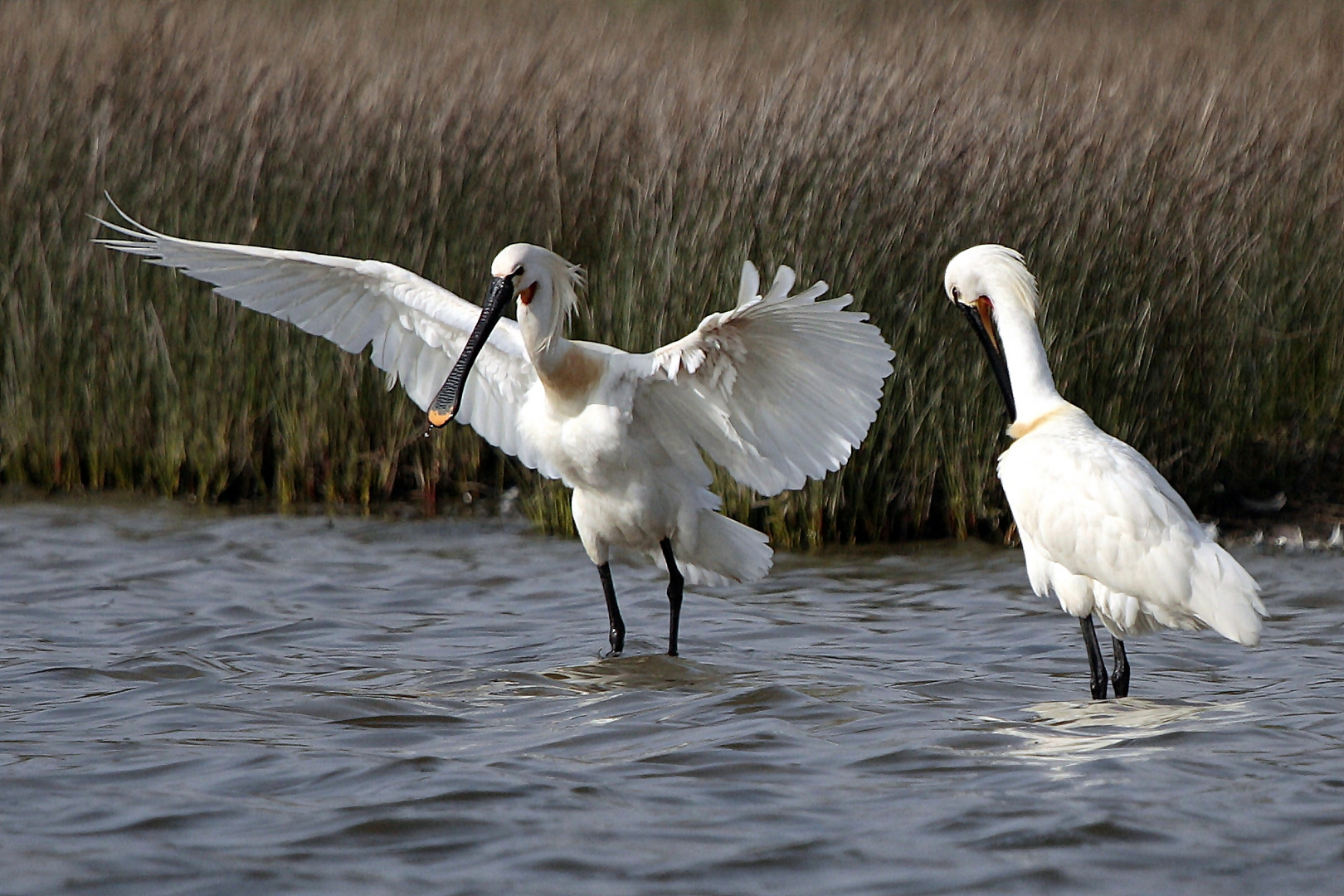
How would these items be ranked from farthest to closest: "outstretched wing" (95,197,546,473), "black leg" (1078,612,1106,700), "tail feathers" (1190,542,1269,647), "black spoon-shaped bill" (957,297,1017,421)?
"outstretched wing" (95,197,546,473), "black spoon-shaped bill" (957,297,1017,421), "black leg" (1078,612,1106,700), "tail feathers" (1190,542,1269,647)

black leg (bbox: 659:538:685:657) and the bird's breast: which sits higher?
the bird's breast

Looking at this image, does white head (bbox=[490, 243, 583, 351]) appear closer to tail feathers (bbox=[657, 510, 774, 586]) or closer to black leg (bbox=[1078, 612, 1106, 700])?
tail feathers (bbox=[657, 510, 774, 586])

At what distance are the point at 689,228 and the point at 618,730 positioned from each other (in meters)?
3.07

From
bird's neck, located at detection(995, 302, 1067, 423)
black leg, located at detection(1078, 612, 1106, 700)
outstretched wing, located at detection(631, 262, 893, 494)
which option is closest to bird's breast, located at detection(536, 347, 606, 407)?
outstretched wing, located at detection(631, 262, 893, 494)

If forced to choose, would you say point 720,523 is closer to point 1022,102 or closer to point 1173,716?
point 1173,716

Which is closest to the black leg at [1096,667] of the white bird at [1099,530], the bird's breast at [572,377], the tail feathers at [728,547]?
the white bird at [1099,530]

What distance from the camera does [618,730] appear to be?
5.16 m

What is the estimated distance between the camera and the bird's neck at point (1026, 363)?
226 inches

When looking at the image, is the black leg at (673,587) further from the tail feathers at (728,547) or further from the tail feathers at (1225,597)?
the tail feathers at (1225,597)

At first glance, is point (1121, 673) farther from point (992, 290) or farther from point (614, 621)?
point (614, 621)

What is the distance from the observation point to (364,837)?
417 cm

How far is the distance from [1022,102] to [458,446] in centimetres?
300

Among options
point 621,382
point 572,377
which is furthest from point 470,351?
point 621,382

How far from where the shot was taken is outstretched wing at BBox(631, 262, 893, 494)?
548cm
